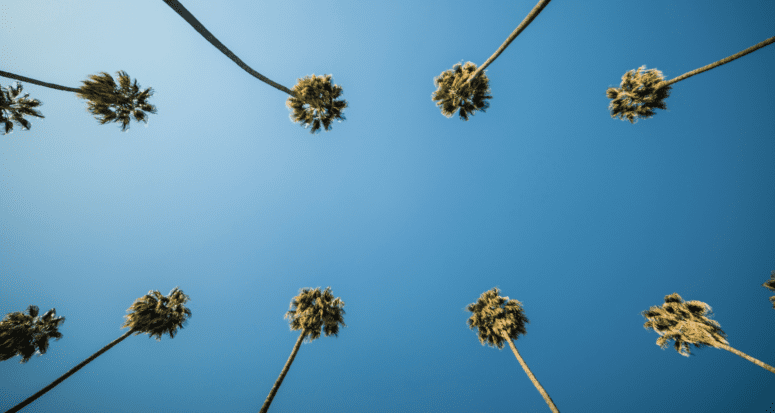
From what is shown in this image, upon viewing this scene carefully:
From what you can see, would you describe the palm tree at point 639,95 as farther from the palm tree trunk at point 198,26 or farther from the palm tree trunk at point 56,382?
the palm tree trunk at point 56,382

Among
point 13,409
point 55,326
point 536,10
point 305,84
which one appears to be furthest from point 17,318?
point 536,10

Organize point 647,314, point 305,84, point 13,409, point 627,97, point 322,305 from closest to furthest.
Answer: point 13,409, point 305,84, point 627,97, point 322,305, point 647,314

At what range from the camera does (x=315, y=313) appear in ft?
49.5

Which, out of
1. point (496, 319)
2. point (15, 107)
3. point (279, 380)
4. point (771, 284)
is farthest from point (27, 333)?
point (771, 284)

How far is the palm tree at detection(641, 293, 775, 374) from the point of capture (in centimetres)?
1362

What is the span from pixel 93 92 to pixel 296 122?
9682mm

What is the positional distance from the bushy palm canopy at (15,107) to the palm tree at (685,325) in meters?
38.1

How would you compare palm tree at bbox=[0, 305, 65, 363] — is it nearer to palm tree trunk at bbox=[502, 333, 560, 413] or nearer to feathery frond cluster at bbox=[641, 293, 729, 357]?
palm tree trunk at bbox=[502, 333, 560, 413]

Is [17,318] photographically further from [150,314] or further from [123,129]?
[123,129]

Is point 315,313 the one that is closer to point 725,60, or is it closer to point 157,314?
point 157,314

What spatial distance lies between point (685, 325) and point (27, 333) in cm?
3903

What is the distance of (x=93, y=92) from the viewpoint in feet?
40.6

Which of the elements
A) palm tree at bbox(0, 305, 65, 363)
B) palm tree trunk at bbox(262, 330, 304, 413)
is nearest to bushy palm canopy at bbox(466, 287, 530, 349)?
palm tree trunk at bbox(262, 330, 304, 413)

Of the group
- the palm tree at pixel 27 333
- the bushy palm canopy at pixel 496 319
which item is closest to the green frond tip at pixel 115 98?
the palm tree at pixel 27 333
